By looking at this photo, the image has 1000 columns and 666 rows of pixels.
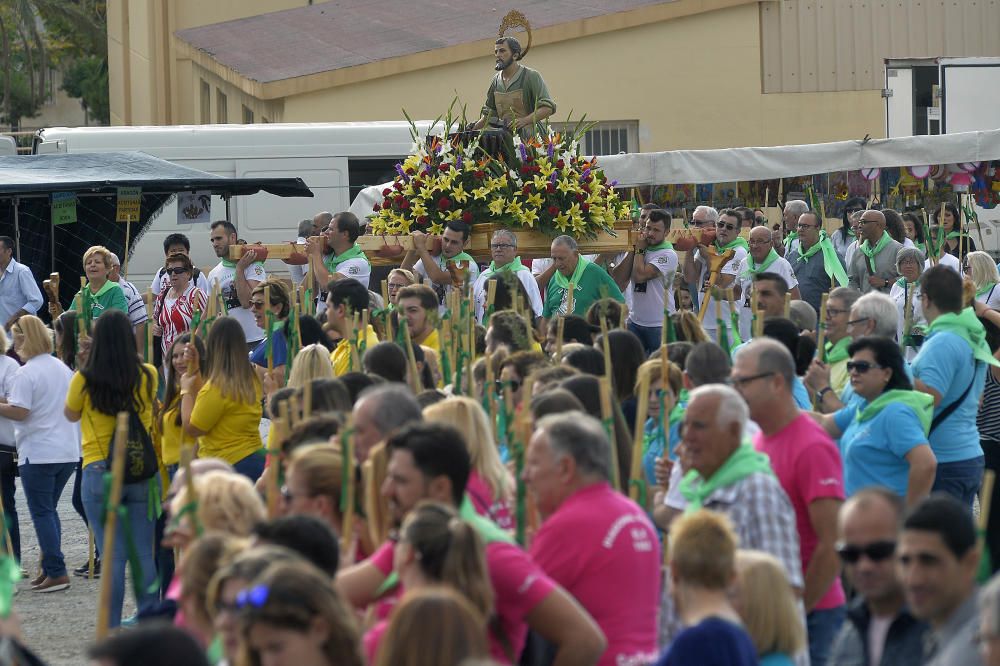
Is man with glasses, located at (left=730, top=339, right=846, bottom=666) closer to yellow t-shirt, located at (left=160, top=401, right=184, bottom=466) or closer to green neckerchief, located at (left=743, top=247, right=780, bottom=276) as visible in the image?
yellow t-shirt, located at (left=160, top=401, right=184, bottom=466)

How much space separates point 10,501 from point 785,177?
1030cm

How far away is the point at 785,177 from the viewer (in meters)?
17.3

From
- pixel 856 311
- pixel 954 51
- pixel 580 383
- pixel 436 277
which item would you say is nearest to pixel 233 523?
pixel 580 383

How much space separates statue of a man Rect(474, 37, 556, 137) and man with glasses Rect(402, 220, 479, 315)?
3.41 ft

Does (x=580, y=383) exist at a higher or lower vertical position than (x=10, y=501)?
higher

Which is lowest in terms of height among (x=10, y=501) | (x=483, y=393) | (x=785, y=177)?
(x=10, y=501)

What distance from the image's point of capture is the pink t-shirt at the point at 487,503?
490cm

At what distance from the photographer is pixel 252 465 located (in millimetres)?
7703

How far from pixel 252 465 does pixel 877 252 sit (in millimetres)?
6650

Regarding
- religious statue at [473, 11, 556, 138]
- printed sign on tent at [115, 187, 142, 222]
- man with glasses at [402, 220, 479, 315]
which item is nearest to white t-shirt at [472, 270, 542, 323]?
man with glasses at [402, 220, 479, 315]

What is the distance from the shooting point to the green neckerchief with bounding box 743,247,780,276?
12336 millimetres

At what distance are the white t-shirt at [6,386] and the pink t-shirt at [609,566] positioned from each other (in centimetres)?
506

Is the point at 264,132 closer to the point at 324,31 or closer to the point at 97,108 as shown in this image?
the point at 324,31

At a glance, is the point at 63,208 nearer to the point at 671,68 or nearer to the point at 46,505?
the point at 46,505
